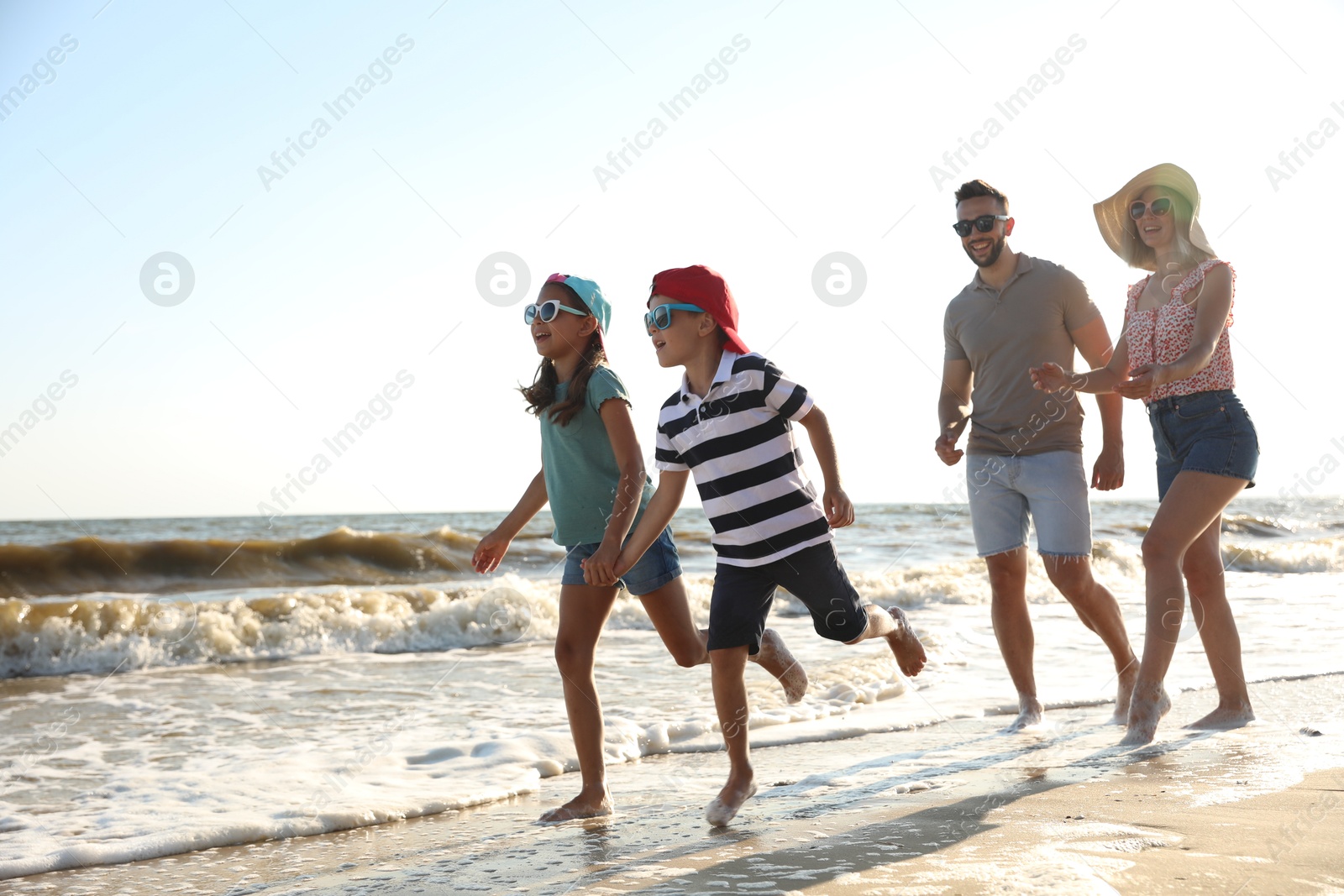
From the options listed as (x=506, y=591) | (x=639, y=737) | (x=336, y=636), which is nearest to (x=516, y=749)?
(x=639, y=737)

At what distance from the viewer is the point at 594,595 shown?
3.32 m

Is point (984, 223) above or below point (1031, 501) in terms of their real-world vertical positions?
above

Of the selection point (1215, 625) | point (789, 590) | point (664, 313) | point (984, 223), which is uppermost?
point (984, 223)

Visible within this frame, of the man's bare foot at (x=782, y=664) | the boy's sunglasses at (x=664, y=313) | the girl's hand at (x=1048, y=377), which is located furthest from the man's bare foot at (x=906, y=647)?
the boy's sunglasses at (x=664, y=313)

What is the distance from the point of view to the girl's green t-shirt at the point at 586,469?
3311 millimetres

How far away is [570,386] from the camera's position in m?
3.36

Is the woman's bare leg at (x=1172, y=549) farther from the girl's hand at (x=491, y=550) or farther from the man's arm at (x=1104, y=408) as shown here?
the girl's hand at (x=491, y=550)

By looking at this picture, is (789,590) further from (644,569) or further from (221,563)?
(221,563)

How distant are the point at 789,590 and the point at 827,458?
0.42 meters

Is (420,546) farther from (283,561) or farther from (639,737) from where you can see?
(639,737)

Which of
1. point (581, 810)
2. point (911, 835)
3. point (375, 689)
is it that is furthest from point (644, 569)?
point (375, 689)

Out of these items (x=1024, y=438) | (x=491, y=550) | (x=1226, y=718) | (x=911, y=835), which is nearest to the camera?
(x=911, y=835)

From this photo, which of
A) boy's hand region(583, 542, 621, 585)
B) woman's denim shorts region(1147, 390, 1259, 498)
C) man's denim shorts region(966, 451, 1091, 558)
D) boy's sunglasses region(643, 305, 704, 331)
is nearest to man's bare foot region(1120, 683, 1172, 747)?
man's denim shorts region(966, 451, 1091, 558)

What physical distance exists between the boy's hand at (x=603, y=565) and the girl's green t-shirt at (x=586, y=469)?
0.54 ft
